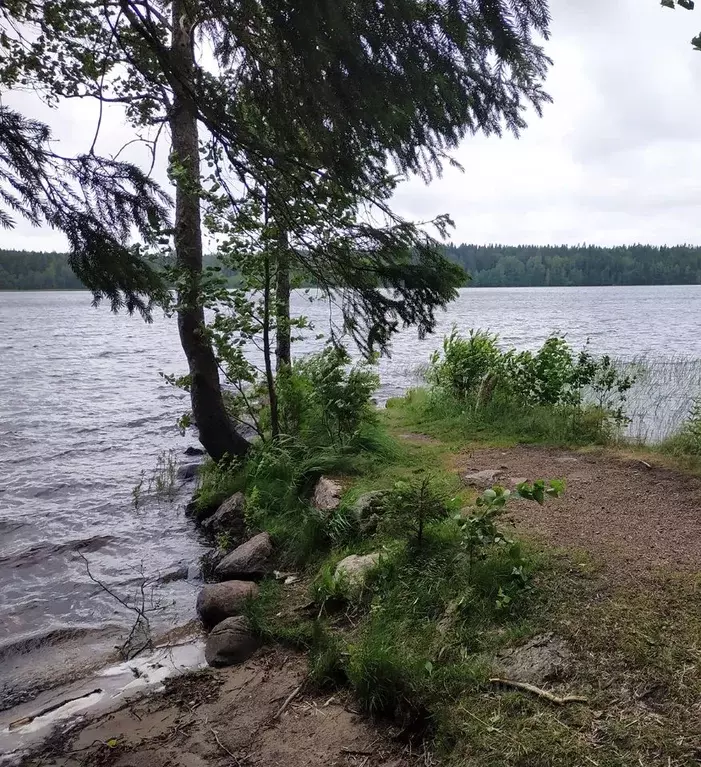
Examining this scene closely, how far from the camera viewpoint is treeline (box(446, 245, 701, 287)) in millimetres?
89938

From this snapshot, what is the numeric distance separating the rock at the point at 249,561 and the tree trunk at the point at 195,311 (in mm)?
2568

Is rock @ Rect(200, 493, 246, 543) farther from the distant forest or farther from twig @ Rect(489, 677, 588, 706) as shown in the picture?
the distant forest

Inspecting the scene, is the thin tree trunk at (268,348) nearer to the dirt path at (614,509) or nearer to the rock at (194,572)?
the rock at (194,572)

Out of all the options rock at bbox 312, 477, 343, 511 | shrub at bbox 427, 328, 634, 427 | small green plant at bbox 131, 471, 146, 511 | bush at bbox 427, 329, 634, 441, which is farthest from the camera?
shrub at bbox 427, 328, 634, 427

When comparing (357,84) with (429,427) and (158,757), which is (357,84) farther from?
(429,427)

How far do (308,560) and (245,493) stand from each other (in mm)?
2069

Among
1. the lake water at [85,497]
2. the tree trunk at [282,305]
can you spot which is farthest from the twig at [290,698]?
the tree trunk at [282,305]

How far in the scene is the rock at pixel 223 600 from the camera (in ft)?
15.8

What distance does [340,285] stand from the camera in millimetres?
3613

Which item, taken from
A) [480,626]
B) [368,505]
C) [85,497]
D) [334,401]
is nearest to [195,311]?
[334,401]

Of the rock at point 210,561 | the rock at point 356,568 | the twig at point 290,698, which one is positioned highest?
the rock at point 356,568

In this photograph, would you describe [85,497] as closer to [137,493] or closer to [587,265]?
[137,493]

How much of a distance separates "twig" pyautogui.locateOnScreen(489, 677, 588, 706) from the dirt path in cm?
114

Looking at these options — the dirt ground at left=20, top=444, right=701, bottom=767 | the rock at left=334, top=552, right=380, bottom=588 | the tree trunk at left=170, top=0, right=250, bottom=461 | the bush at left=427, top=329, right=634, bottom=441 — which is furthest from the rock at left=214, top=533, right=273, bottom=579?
the bush at left=427, top=329, right=634, bottom=441
